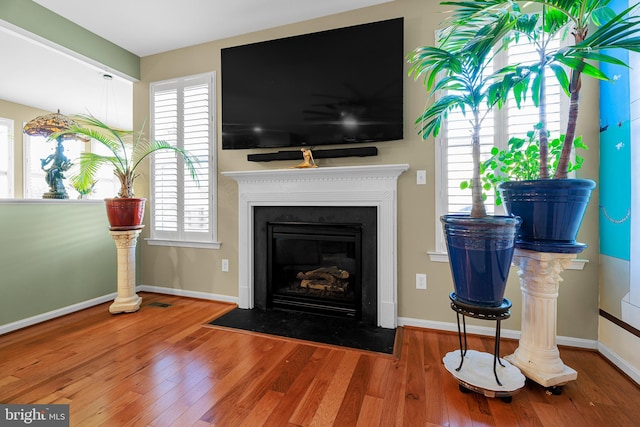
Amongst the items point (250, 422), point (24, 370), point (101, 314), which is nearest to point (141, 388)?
point (250, 422)

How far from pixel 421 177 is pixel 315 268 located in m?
1.27

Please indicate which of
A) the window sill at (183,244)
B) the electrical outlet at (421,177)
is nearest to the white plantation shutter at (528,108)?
the electrical outlet at (421,177)

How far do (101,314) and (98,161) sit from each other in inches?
54.8

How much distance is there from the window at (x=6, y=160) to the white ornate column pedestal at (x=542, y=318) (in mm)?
7535

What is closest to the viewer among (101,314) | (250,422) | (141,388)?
(250,422)

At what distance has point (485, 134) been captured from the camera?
86.7 inches

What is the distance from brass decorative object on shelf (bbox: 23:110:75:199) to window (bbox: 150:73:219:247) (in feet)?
2.43

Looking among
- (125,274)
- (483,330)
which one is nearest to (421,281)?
(483,330)

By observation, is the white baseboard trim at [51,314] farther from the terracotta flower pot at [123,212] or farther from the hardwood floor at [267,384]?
the terracotta flower pot at [123,212]

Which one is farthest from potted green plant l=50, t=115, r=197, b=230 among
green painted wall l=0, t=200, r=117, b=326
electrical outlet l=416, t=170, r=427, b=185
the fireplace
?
Answer: electrical outlet l=416, t=170, r=427, b=185

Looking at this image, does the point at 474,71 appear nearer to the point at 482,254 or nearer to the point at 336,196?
the point at 482,254

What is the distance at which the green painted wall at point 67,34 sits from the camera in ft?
7.34

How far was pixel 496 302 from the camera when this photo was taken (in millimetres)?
1419

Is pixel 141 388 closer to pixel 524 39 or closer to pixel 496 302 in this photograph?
pixel 496 302
